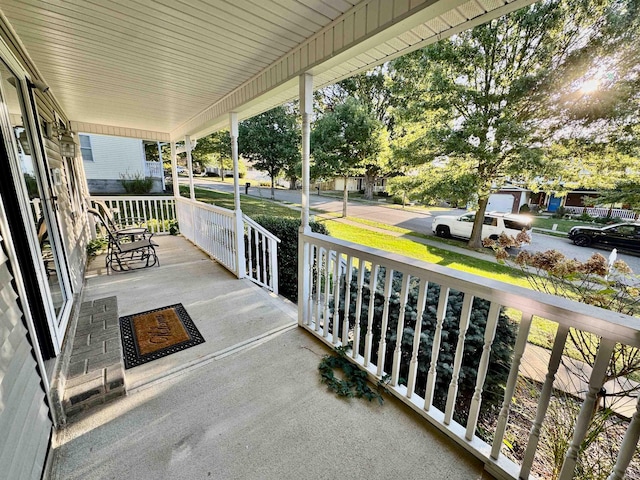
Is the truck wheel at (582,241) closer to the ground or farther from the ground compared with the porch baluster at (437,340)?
farther from the ground

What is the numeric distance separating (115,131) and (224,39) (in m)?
5.24

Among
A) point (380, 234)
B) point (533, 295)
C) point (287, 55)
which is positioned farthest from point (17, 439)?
point (380, 234)

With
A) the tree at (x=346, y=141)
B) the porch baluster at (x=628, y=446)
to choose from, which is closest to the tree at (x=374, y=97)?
the tree at (x=346, y=141)

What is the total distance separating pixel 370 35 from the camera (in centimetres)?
162

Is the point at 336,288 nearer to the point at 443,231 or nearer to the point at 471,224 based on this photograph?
the point at 471,224

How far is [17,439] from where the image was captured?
107 cm

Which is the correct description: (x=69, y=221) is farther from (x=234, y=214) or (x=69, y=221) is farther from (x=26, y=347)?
(x=26, y=347)

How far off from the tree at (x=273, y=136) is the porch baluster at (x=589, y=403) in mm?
12838

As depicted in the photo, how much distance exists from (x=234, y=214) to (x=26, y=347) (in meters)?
2.71

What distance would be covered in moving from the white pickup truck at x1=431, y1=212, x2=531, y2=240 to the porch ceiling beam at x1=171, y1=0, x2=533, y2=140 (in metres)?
2.34

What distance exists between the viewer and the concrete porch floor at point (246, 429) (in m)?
1.36

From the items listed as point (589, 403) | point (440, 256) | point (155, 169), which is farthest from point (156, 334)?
point (155, 169)

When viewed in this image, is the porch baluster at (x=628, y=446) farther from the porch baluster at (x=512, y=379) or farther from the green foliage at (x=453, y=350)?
the green foliage at (x=453, y=350)

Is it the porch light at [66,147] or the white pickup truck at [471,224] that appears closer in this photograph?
the white pickup truck at [471,224]
